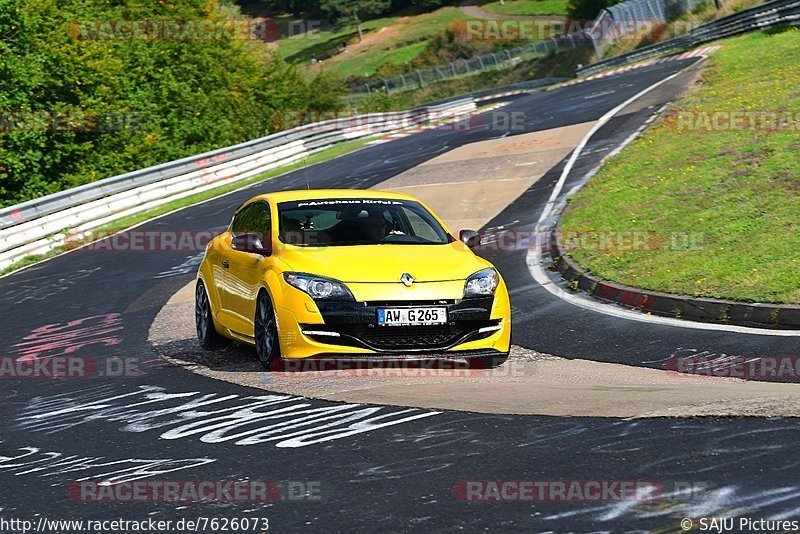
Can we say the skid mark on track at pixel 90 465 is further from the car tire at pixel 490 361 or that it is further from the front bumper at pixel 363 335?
the car tire at pixel 490 361

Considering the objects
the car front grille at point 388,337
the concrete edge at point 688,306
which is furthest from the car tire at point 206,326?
the concrete edge at point 688,306

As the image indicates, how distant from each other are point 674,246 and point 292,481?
966 cm

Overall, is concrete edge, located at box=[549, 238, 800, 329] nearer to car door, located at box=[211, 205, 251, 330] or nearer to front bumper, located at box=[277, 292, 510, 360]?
front bumper, located at box=[277, 292, 510, 360]

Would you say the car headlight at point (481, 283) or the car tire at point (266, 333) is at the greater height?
the car headlight at point (481, 283)

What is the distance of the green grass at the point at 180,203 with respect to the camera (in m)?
23.1

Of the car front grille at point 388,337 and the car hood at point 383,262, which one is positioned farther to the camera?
the car hood at point 383,262

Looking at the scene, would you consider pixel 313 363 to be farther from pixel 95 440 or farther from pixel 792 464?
pixel 792 464

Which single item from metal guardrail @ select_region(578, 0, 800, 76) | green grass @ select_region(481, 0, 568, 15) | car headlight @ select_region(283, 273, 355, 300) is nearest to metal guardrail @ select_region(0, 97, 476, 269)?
car headlight @ select_region(283, 273, 355, 300)

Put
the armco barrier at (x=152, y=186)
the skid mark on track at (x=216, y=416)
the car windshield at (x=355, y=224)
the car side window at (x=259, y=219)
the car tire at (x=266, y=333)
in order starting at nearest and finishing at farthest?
the skid mark on track at (x=216, y=416) < the car tire at (x=266, y=333) < the car windshield at (x=355, y=224) < the car side window at (x=259, y=219) < the armco barrier at (x=152, y=186)

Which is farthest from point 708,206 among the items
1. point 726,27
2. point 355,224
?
point 726,27

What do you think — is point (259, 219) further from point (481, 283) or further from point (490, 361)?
point (490, 361)

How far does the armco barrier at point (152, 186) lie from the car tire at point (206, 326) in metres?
10.7

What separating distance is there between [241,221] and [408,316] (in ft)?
10.5

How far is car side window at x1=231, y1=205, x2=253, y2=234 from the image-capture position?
12219 mm
